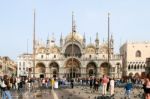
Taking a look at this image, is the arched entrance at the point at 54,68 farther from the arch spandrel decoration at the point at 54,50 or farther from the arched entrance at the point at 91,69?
the arched entrance at the point at 91,69

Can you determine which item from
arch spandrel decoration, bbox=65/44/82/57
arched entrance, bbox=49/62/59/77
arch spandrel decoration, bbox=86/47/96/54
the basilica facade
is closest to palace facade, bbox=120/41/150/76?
the basilica facade

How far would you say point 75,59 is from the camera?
121m

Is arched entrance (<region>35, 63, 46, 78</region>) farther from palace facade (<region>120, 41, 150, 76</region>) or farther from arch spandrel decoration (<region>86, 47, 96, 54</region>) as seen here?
palace facade (<region>120, 41, 150, 76</region>)

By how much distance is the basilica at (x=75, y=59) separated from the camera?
397 feet

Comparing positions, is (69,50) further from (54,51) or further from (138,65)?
(138,65)

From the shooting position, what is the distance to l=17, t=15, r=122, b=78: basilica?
121 metres

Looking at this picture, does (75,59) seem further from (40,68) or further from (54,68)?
(40,68)

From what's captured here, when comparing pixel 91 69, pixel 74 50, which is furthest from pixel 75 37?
pixel 91 69

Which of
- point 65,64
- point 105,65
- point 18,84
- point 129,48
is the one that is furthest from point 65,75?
point 18,84

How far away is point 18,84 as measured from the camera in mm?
51969

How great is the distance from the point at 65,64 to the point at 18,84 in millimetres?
69316

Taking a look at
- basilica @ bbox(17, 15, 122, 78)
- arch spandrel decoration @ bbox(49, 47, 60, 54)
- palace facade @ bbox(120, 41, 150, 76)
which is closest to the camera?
basilica @ bbox(17, 15, 122, 78)

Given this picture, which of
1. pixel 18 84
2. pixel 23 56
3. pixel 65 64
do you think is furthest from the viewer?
pixel 23 56

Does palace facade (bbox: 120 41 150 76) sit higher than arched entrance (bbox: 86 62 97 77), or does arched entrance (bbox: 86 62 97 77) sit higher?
palace facade (bbox: 120 41 150 76)
